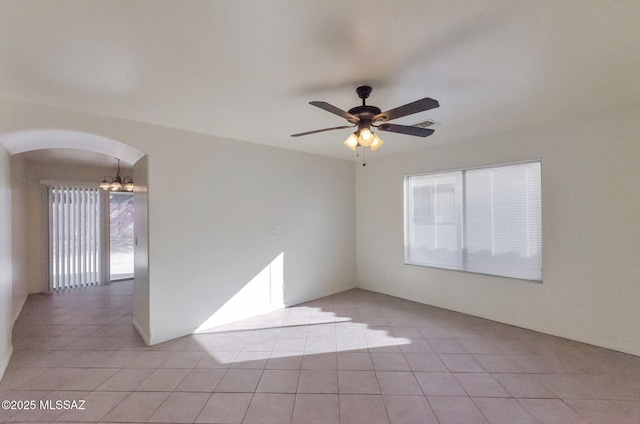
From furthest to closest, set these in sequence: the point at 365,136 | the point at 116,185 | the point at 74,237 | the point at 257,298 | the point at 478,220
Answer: the point at 74,237
the point at 116,185
the point at 257,298
the point at 478,220
the point at 365,136

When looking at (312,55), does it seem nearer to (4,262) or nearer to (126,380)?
(126,380)

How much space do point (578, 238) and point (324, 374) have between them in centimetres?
312

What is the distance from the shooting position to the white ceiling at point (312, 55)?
4.64ft

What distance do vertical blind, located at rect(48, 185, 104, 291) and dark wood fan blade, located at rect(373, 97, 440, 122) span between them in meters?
6.45

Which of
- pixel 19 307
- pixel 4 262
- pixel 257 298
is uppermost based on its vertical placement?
pixel 4 262

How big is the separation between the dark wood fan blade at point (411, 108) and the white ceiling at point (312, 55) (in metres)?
0.28

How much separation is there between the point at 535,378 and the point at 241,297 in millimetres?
3299

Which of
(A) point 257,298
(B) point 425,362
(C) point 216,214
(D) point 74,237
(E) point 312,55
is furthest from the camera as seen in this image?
(D) point 74,237

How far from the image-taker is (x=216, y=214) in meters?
3.57

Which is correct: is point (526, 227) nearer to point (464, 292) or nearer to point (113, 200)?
point (464, 292)

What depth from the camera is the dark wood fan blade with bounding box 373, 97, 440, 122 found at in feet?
5.96

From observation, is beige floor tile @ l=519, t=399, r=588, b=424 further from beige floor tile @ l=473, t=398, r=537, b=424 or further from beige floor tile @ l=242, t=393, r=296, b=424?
beige floor tile @ l=242, t=393, r=296, b=424

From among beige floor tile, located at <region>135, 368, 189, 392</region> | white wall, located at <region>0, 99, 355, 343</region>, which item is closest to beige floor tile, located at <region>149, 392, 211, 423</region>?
beige floor tile, located at <region>135, 368, 189, 392</region>

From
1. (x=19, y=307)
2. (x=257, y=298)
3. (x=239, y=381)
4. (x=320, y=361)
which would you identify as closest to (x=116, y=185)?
(x=19, y=307)
